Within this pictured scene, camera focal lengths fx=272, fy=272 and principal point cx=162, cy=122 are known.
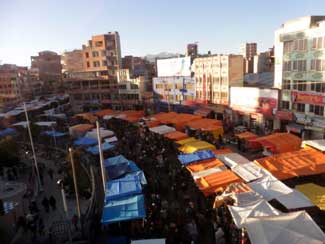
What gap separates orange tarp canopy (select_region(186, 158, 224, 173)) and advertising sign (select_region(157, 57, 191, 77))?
2786 cm

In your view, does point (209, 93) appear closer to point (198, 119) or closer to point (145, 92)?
point (198, 119)

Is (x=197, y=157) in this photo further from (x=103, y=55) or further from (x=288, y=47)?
(x=103, y=55)

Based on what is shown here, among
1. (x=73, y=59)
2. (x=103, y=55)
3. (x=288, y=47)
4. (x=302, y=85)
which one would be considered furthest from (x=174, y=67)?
(x=73, y=59)

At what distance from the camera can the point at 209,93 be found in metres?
38.3

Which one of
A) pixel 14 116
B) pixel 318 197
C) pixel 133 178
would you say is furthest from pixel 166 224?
pixel 14 116

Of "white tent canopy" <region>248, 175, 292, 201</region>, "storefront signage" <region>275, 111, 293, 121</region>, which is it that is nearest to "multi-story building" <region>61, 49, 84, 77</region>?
"storefront signage" <region>275, 111, 293, 121</region>

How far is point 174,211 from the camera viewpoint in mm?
13391

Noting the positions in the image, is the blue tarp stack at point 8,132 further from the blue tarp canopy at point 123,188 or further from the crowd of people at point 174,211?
the blue tarp canopy at point 123,188

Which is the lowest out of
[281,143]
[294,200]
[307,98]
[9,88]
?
[294,200]

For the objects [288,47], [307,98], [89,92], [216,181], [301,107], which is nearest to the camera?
[216,181]

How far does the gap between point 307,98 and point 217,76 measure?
1358 cm

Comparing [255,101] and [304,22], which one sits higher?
[304,22]

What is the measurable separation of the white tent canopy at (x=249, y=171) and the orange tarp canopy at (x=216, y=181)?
0.40 m

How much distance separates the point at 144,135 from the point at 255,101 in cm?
1345
